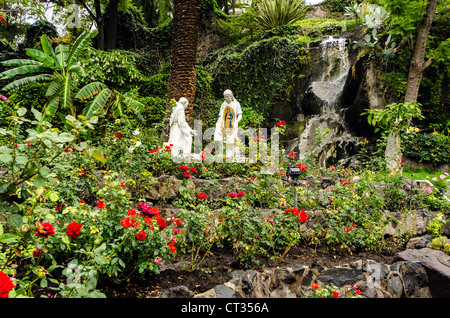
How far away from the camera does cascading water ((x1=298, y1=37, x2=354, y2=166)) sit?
36.1 feet

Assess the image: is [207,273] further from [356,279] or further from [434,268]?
[434,268]

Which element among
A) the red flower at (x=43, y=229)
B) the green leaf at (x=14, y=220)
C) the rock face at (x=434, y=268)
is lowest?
the rock face at (x=434, y=268)

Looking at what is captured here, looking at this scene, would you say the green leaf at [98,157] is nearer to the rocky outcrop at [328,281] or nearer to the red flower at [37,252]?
the red flower at [37,252]

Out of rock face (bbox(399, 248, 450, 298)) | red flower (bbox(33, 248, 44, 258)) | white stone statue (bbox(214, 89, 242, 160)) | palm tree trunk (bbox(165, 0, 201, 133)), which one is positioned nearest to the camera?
red flower (bbox(33, 248, 44, 258))

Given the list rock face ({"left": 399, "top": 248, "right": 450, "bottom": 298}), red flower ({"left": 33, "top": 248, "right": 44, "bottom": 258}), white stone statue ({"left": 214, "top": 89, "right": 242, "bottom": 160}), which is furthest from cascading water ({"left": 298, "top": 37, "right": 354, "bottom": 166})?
red flower ({"left": 33, "top": 248, "right": 44, "bottom": 258})

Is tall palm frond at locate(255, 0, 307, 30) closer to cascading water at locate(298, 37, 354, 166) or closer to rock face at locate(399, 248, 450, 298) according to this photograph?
cascading water at locate(298, 37, 354, 166)

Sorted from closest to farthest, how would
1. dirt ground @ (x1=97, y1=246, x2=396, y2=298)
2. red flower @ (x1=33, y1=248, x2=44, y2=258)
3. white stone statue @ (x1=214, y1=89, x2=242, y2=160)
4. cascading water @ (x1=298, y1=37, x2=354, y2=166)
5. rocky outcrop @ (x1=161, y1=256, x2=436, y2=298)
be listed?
red flower @ (x1=33, y1=248, x2=44, y2=258), dirt ground @ (x1=97, y1=246, x2=396, y2=298), rocky outcrop @ (x1=161, y1=256, x2=436, y2=298), white stone statue @ (x1=214, y1=89, x2=242, y2=160), cascading water @ (x1=298, y1=37, x2=354, y2=166)

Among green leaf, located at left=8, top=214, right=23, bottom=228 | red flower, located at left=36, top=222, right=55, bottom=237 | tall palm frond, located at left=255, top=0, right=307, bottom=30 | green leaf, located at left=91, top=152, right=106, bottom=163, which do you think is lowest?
red flower, located at left=36, top=222, right=55, bottom=237

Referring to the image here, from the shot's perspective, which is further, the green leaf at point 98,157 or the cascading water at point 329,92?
the cascading water at point 329,92

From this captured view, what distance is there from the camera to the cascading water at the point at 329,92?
36.1 feet

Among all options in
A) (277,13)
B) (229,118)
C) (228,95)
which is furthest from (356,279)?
(277,13)

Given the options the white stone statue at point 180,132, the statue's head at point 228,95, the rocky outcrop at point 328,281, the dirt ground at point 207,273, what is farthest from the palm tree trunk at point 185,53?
the rocky outcrop at point 328,281

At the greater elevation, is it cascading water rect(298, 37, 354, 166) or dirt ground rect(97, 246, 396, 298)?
cascading water rect(298, 37, 354, 166)
